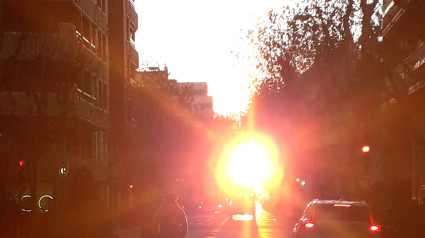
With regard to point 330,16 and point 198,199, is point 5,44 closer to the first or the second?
point 330,16

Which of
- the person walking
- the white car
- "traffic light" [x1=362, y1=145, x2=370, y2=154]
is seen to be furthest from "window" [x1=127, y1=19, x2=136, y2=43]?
the white car

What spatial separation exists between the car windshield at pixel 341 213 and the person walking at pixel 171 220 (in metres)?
3.88

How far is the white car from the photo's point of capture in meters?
19.1

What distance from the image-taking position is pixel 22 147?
31391mm

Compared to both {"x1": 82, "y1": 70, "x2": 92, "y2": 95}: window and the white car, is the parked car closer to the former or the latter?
{"x1": 82, "y1": 70, "x2": 92, "y2": 95}: window

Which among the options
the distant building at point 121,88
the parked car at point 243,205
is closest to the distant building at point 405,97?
the parked car at point 243,205

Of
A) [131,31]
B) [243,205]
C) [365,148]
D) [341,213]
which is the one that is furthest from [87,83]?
[341,213]

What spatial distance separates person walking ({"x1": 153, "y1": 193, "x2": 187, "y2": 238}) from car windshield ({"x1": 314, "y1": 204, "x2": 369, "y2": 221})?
388 centimetres

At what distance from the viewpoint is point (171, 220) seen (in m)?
22.3

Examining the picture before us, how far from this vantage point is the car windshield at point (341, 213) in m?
19.5

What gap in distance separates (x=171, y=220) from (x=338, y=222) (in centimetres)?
456

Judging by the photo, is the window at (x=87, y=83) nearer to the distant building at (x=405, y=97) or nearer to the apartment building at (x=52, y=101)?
the apartment building at (x=52, y=101)

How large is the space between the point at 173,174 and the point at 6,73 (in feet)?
185

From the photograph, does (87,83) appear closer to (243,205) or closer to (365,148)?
(243,205)
